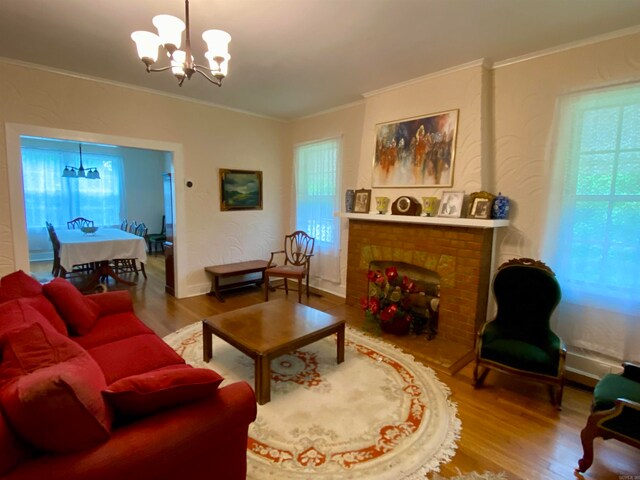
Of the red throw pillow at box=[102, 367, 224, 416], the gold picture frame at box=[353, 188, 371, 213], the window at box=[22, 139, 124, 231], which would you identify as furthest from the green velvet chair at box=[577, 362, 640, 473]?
the window at box=[22, 139, 124, 231]

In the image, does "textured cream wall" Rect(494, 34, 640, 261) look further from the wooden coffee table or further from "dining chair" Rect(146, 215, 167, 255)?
"dining chair" Rect(146, 215, 167, 255)

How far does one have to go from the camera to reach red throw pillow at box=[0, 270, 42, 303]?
2.10 m

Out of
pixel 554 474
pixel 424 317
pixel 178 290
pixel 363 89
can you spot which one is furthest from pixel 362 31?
pixel 178 290

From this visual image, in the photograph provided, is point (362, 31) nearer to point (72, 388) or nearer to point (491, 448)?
point (72, 388)

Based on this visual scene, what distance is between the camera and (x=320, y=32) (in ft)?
8.41

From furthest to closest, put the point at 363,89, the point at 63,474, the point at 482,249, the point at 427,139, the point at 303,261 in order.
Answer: the point at 303,261, the point at 363,89, the point at 427,139, the point at 482,249, the point at 63,474

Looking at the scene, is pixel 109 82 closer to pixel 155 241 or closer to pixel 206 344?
pixel 206 344

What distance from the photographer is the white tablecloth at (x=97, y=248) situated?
4504 millimetres

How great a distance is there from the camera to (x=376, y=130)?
395cm

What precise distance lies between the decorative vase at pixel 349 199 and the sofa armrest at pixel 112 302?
2.68 m

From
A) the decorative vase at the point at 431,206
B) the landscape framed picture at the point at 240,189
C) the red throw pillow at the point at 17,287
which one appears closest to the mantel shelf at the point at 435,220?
the decorative vase at the point at 431,206

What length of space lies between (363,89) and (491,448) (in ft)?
12.0

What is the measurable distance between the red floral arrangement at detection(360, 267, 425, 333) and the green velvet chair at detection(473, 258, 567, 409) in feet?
2.71

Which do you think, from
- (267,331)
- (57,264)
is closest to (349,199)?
(267,331)
